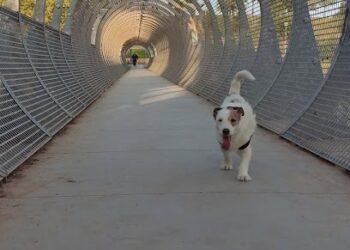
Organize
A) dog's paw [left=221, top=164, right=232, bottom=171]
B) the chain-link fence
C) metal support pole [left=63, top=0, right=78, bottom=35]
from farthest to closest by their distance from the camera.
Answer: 1. metal support pole [left=63, top=0, right=78, bottom=35]
2. the chain-link fence
3. dog's paw [left=221, top=164, right=232, bottom=171]

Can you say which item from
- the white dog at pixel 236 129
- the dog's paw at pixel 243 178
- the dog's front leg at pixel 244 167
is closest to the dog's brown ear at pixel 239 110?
the white dog at pixel 236 129

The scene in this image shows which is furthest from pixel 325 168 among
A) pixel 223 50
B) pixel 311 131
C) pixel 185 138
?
pixel 223 50

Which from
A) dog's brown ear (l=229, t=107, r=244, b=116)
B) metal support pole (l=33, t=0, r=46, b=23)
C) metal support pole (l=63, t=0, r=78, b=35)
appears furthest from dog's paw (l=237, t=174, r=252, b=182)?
metal support pole (l=63, t=0, r=78, b=35)

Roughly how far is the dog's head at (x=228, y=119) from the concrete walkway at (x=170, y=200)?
1.80ft

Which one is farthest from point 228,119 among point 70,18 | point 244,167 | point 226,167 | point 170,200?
point 70,18

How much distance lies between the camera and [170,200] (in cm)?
524

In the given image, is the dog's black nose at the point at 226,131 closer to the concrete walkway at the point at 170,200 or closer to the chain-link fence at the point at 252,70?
the concrete walkway at the point at 170,200

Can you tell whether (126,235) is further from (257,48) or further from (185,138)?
(257,48)

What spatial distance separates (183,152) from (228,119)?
194cm

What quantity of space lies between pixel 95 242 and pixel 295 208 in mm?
1888

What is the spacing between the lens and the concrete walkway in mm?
4168

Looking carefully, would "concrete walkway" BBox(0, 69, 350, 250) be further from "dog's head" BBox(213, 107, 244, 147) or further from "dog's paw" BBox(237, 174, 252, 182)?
"dog's head" BBox(213, 107, 244, 147)

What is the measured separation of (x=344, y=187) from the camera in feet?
18.9

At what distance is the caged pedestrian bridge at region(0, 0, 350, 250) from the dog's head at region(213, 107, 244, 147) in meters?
0.55
